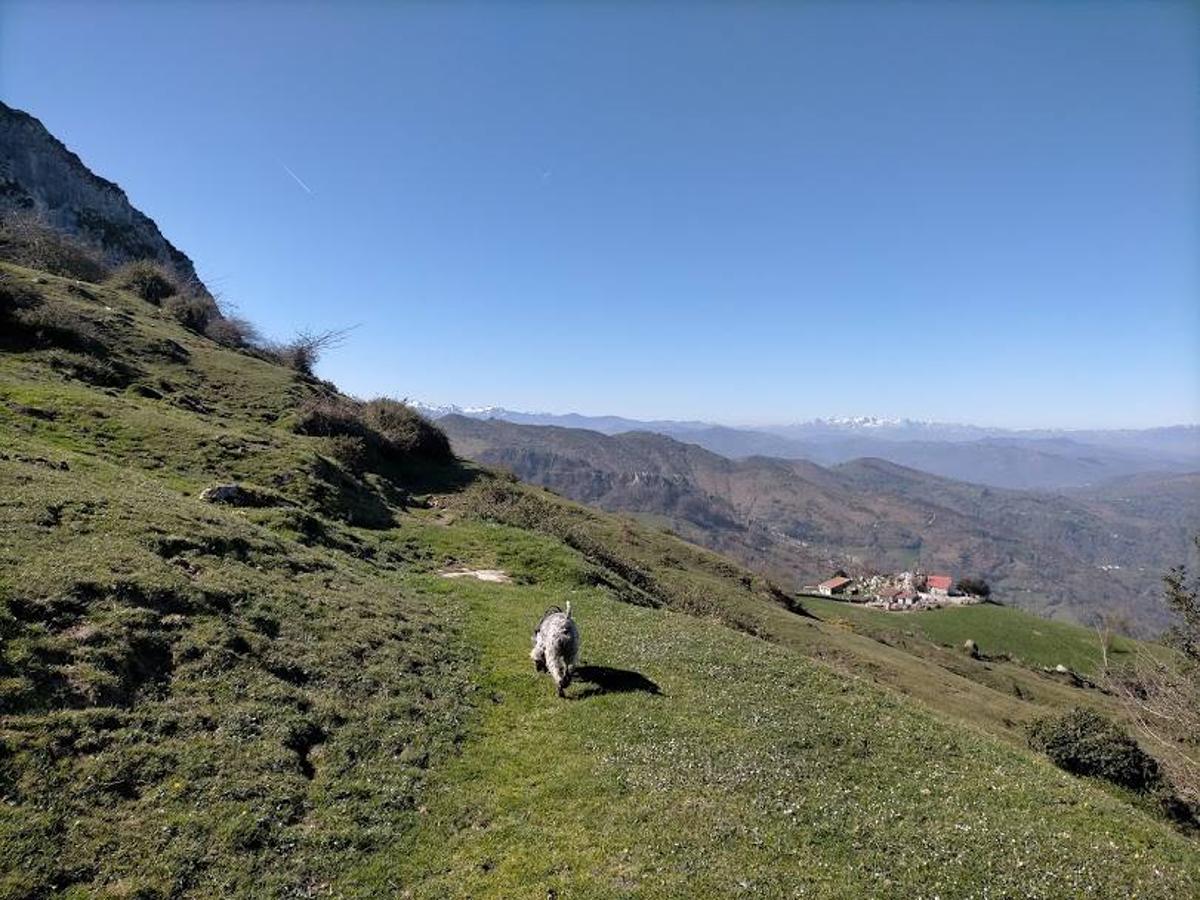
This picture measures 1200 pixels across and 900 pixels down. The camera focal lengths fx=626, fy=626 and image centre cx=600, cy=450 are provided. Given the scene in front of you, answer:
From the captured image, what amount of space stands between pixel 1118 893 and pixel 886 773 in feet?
16.2

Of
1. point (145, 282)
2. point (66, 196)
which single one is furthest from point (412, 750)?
Answer: point (66, 196)

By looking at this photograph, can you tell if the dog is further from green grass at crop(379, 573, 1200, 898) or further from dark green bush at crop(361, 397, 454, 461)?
dark green bush at crop(361, 397, 454, 461)

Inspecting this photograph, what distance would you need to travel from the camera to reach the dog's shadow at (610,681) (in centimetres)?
1948

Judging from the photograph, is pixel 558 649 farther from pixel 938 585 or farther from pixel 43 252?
pixel 938 585

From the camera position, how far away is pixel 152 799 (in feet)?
37.2

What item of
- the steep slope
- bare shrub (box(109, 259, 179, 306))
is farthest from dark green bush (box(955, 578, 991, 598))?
the steep slope

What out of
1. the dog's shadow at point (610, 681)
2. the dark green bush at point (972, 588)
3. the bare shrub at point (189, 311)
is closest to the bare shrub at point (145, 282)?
the bare shrub at point (189, 311)

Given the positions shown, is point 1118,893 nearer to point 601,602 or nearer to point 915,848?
point 915,848

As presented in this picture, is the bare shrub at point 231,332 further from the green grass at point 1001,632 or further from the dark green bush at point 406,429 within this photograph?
the green grass at point 1001,632

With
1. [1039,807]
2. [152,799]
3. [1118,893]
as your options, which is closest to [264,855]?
[152,799]

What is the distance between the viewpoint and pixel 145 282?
77.2m

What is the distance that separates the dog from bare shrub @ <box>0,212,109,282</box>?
251 ft

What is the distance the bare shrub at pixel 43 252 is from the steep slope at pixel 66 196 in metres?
23.9

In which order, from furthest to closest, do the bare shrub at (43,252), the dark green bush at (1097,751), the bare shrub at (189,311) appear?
the bare shrub at (189,311)
the bare shrub at (43,252)
the dark green bush at (1097,751)
